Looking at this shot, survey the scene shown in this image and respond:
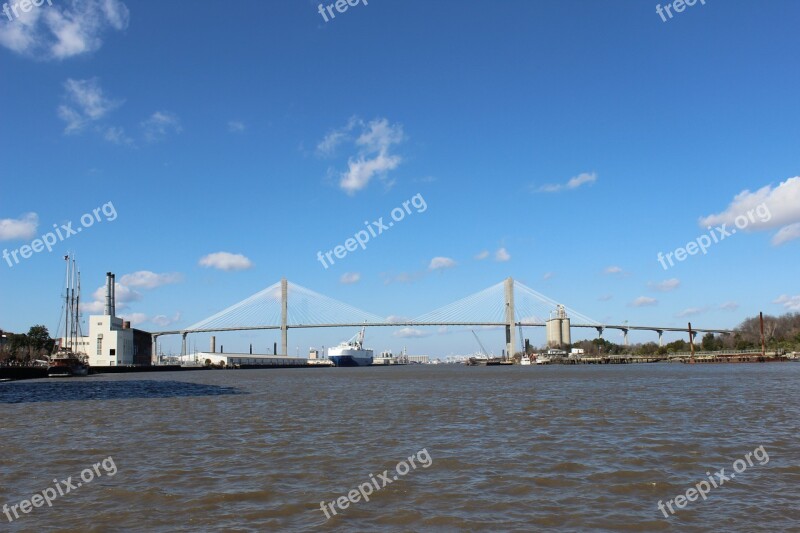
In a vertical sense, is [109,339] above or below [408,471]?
above

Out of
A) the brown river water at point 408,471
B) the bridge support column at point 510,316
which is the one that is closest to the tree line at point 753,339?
the bridge support column at point 510,316

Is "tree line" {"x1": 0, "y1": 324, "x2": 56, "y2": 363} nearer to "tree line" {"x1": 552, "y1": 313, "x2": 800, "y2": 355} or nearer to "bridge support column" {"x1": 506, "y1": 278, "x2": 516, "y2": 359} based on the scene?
"bridge support column" {"x1": 506, "y1": 278, "x2": 516, "y2": 359}

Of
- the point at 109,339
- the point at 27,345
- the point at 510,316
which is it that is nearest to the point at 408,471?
the point at 109,339

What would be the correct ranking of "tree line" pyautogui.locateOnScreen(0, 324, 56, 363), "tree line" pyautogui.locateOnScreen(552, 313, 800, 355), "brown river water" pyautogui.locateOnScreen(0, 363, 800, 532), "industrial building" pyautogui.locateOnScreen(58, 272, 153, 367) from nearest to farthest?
"brown river water" pyautogui.locateOnScreen(0, 363, 800, 532), "tree line" pyautogui.locateOnScreen(0, 324, 56, 363), "industrial building" pyautogui.locateOnScreen(58, 272, 153, 367), "tree line" pyautogui.locateOnScreen(552, 313, 800, 355)

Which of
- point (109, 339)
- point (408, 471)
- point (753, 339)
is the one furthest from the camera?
point (753, 339)

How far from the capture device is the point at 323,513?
406 inches

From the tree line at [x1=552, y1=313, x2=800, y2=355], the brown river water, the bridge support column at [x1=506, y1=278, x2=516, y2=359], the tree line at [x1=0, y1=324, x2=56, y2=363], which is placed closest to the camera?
the brown river water

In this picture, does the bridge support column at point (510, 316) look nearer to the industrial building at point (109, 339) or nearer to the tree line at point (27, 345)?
the industrial building at point (109, 339)

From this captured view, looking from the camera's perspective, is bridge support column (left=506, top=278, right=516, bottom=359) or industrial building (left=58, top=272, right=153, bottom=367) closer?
industrial building (left=58, top=272, right=153, bottom=367)

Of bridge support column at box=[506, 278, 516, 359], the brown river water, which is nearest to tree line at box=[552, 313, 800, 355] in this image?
bridge support column at box=[506, 278, 516, 359]

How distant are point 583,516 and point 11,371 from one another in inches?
3263

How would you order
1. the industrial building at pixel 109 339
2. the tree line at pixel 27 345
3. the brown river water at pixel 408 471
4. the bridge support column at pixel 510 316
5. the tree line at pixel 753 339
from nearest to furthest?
the brown river water at pixel 408 471, the tree line at pixel 27 345, the industrial building at pixel 109 339, the tree line at pixel 753 339, the bridge support column at pixel 510 316

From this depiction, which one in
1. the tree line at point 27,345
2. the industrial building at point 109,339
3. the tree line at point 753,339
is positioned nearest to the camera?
the tree line at point 27,345

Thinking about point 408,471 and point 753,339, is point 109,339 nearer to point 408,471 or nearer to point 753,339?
point 408,471
